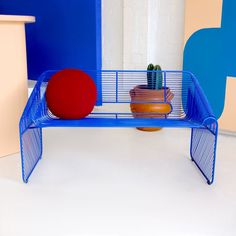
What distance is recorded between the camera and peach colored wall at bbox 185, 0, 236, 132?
4.39ft

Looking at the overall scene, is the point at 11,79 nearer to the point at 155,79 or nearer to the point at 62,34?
the point at 155,79

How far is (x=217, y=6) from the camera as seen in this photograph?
1.32 meters

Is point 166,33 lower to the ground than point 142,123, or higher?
higher

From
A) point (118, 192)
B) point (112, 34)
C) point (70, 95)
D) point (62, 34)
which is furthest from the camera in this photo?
point (62, 34)

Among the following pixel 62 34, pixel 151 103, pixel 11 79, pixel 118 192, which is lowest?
pixel 118 192

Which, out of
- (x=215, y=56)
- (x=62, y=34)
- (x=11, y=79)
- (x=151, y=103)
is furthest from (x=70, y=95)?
(x=62, y=34)

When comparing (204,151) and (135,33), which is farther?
(135,33)

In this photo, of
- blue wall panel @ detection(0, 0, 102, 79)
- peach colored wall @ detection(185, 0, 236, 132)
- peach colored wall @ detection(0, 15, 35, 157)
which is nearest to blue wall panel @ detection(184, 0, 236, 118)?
peach colored wall @ detection(185, 0, 236, 132)

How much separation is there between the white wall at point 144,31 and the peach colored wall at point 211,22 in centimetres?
9

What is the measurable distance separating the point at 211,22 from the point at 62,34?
2.57 ft

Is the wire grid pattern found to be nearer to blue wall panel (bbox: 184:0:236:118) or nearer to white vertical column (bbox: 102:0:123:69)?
blue wall panel (bbox: 184:0:236:118)

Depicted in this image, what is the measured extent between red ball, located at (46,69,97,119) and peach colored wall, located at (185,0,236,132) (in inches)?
23.6

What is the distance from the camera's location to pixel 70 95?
1020mm

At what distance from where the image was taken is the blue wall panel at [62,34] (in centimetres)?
165
